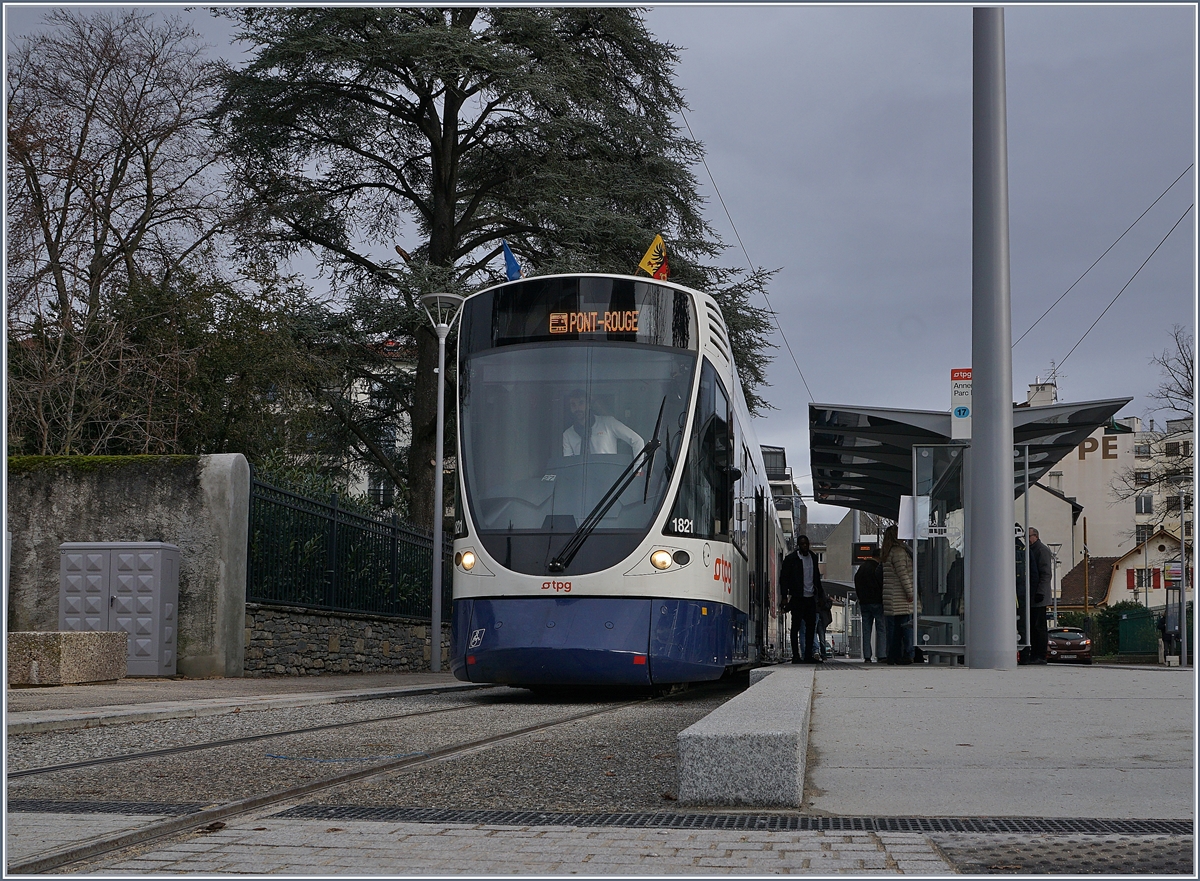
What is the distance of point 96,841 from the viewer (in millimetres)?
3947

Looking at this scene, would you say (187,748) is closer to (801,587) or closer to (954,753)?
(954,753)

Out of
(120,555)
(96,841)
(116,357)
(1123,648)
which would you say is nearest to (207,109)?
(116,357)

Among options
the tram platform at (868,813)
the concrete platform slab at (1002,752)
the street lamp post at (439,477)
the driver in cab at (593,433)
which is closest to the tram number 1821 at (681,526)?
the driver in cab at (593,433)

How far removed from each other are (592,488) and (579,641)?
128 centimetres

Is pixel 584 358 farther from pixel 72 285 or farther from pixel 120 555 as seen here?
pixel 72 285

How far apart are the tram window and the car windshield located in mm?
185

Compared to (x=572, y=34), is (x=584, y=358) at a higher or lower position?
lower

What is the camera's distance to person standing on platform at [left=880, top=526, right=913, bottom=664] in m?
15.0

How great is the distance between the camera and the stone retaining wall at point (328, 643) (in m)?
16.8

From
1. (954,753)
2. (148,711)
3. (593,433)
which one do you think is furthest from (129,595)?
(954,753)

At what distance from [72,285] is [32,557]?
870cm

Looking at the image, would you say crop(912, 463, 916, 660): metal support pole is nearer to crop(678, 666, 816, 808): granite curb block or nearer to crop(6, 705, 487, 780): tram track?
crop(6, 705, 487, 780): tram track

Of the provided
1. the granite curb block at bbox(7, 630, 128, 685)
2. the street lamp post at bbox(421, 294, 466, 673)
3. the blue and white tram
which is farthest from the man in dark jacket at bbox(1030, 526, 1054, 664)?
the granite curb block at bbox(7, 630, 128, 685)

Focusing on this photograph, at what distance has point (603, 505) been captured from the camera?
10477 mm
